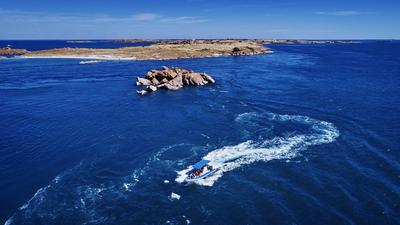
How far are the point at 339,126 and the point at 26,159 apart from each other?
185ft

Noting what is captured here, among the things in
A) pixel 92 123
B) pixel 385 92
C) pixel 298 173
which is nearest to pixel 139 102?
pixel 92 123

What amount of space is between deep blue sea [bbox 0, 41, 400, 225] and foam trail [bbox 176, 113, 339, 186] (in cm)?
27

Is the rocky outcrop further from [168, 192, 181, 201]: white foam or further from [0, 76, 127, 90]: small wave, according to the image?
[168, 192, 181, 201]: white foam

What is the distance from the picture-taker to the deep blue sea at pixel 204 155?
137ft

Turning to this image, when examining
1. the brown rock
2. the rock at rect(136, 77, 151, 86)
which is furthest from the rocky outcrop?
the brown rock

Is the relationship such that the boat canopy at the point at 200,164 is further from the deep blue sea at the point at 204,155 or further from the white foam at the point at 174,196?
the white foam at the point at 174,196

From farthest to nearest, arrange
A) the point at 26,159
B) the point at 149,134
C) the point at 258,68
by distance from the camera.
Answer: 1. the point at 258,68
2. the point at 149,134
3. the point at 26,159

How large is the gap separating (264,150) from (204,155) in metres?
9.87

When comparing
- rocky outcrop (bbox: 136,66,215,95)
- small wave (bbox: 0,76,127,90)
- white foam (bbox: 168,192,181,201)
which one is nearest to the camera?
white foam (bbox: 168,192,181,201)

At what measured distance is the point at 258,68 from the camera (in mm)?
153875

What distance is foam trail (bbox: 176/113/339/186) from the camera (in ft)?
173

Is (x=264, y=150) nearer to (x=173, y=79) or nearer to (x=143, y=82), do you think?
(x=173, y=79)

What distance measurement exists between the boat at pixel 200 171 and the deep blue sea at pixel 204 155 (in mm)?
1056

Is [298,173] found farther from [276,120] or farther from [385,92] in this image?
[385,92]
